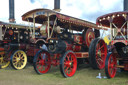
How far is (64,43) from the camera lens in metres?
5.54

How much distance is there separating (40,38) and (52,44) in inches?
44.7

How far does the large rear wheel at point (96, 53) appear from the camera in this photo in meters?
5.15

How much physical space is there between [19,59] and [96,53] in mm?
3242

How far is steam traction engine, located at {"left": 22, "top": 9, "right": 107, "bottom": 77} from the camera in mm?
5037

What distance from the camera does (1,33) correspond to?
6547 mm

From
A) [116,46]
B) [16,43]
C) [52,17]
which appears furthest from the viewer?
[16,43]

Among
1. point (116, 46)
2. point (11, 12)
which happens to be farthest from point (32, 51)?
point (11, 12)

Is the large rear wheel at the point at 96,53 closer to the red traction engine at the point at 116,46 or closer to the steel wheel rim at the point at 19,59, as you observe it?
the red traction engine at the point at 116,46

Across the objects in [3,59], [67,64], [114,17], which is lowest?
[3,59]

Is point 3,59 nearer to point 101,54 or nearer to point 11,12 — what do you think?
point 101,54

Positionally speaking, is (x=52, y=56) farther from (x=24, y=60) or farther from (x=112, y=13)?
(x=112, y=13)

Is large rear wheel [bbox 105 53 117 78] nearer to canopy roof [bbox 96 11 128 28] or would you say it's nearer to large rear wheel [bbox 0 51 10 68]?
canopy roof [bbox 96 11 128 28]

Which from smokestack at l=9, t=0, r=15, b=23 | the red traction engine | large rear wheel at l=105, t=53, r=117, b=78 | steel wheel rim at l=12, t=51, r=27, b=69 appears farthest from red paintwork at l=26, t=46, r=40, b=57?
smokestack at l=9, t=0, r=15, b=23

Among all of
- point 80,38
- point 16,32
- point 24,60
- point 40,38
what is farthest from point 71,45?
point 16,32
